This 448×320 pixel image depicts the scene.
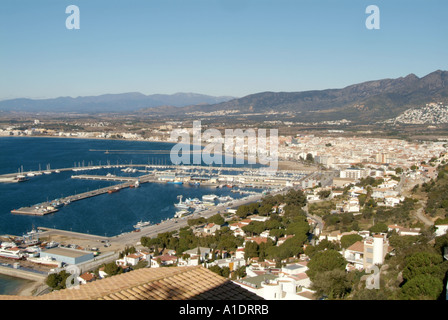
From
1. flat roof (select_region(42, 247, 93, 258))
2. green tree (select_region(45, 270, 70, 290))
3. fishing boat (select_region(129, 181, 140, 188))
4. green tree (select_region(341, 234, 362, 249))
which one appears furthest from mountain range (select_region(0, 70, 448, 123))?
green tree (select_region(45, 270, 70, 290))

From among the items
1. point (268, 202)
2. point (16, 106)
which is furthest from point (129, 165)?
point (16, 106)

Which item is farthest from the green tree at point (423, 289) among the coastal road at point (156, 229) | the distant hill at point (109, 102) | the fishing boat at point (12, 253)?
the distant hill at point (109, 102)

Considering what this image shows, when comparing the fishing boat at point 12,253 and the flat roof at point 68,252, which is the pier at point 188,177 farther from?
the flat roof at point 68,252

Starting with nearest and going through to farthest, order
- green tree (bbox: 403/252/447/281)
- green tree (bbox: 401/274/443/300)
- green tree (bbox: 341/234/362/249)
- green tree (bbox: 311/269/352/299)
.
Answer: green tree (bbox: 401/274/443/300) → green tree (bbox: 403/252/447/281) → green tree (bbox: 311/269/352/299) → green tree (bbox: 341/234/362/249)

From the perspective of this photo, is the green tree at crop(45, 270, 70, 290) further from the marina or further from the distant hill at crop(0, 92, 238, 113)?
the distant hill at crop(0, 92, 238, 113)

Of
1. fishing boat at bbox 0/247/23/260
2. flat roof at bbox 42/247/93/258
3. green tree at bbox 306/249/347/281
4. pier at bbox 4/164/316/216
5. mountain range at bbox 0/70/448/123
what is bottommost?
fishing boat at bbox 0/247/23/260

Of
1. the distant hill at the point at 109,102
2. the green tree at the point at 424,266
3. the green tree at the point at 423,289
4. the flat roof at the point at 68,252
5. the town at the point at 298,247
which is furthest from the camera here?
the distant hill at the point at 109,102
